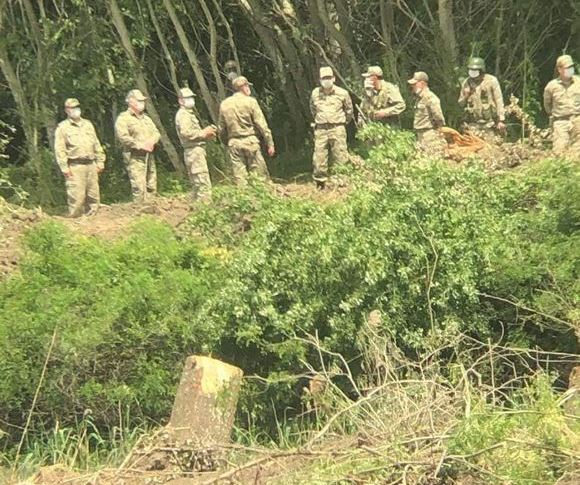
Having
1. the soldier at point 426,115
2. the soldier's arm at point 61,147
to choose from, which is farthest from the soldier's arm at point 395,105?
the soldier's arm at point 61,147

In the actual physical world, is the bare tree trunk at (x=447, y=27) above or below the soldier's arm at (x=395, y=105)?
above

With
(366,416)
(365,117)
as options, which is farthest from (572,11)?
(366,416)

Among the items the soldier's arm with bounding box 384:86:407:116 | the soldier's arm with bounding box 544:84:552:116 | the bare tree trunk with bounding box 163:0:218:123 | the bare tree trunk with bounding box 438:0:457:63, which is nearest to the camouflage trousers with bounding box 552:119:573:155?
the soldier's arm with bounding box 544:84:552:116

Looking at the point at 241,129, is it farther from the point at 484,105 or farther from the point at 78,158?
the point at 484,105

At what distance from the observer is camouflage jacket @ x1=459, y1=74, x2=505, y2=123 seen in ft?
52.4

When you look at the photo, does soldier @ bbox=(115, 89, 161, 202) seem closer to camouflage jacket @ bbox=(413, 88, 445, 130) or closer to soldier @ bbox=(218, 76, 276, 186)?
soldier @ bbox=(218, 76, 276, 186)

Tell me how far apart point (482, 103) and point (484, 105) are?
0.04 meters

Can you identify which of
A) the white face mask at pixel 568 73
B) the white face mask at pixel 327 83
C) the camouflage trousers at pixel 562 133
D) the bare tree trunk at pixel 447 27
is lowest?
the camouflage trousers at pixel 562 133

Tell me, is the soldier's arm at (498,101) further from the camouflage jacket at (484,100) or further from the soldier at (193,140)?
the soldier at (193,140)

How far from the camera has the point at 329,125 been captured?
16.1m

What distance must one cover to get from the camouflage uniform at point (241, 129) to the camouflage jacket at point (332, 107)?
2.34 ft

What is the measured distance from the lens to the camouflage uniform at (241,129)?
16094mm

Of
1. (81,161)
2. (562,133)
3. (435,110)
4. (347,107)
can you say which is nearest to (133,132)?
(81,161)

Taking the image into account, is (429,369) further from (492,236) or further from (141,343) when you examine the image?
(141,343)
